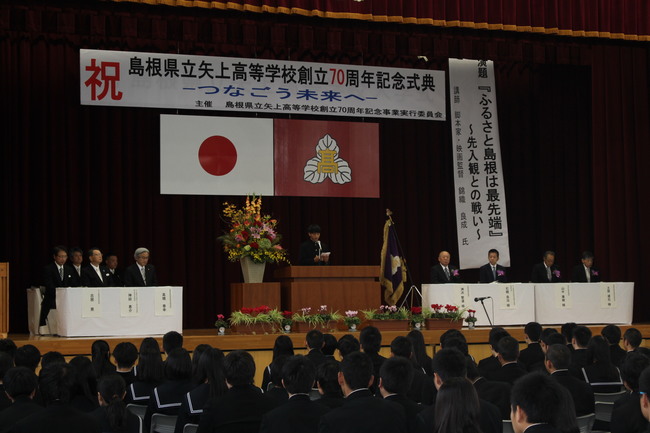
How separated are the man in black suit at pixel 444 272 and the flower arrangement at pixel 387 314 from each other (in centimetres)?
102

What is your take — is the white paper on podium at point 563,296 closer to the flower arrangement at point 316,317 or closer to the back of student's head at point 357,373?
the flower arrangement at point 316,317

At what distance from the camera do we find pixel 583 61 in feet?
41.9

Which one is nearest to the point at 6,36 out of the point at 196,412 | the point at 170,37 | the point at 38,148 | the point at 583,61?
the point at 38,148

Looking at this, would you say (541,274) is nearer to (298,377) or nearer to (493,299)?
(493,299)

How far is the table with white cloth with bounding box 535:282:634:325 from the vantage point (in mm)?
10398

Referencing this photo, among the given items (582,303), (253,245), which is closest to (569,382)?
(253,245)

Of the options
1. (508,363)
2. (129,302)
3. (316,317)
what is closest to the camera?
(508,363)

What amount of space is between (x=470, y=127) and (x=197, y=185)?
397cm

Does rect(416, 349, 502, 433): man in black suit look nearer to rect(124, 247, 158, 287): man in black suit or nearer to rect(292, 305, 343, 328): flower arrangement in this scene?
rect(292, 305, 343, 328): flower arrangement

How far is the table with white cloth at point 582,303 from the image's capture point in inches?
409

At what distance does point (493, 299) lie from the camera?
33.3ft

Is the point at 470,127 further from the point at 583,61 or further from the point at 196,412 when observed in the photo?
the point at 196,412

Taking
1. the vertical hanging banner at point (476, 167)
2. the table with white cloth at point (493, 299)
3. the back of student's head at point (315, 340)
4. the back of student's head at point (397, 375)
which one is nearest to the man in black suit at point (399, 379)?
the back of student's head at point (397, 375)

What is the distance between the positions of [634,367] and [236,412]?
6.10ft
